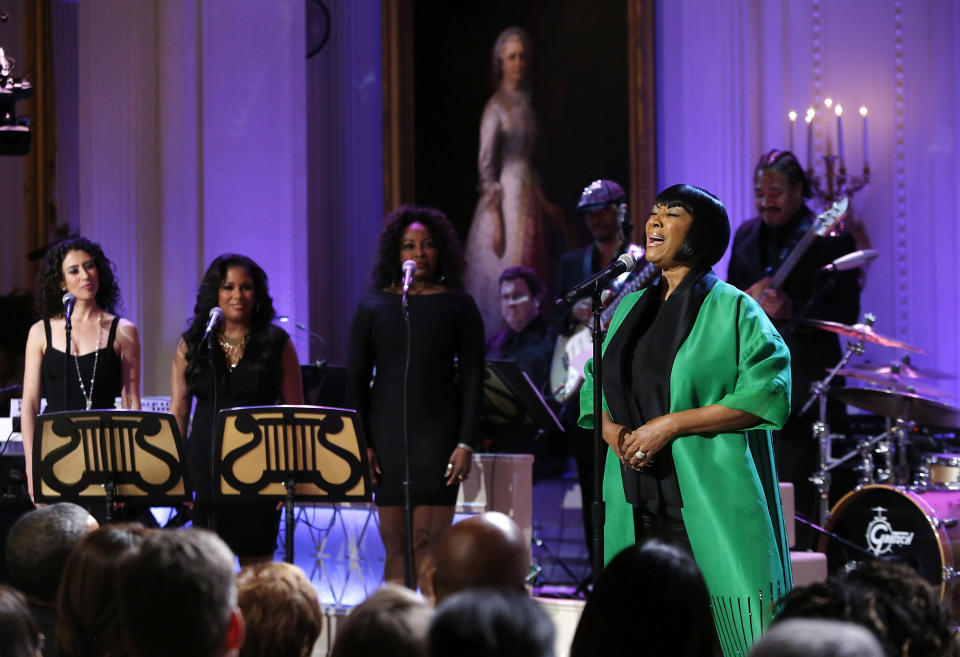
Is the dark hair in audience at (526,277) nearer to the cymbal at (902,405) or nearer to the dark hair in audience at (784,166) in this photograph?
the dark hair in audience at (784,166)

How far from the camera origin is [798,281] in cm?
657

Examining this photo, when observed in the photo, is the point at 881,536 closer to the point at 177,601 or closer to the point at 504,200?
the point at 504,200

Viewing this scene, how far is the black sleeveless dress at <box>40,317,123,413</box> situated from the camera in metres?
5.57

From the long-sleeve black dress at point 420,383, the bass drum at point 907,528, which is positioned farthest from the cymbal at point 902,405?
the long-sleeve black dress at point 420,383

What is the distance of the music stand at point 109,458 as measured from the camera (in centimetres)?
484

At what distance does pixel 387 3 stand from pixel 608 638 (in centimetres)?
793

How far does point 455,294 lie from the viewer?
535 cm

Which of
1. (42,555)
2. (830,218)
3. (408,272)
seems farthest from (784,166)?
(42,555)

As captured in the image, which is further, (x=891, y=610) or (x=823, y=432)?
(x=823, y=432)

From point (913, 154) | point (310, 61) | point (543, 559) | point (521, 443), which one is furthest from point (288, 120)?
point (913, 154)

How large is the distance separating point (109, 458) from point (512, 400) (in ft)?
6.61

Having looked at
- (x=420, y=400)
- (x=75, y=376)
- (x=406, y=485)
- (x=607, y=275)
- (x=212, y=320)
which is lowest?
(x=406, y=485)

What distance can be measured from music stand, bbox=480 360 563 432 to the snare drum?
209 centimetres

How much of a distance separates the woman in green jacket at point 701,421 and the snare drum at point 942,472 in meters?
3.22
